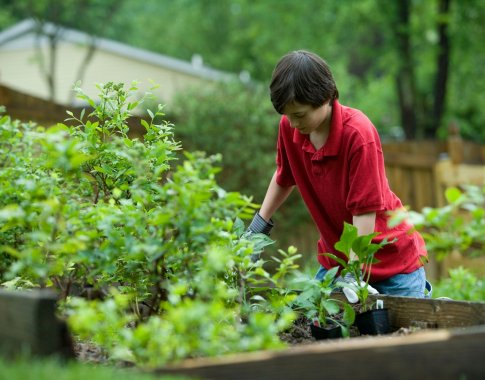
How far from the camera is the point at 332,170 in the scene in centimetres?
378

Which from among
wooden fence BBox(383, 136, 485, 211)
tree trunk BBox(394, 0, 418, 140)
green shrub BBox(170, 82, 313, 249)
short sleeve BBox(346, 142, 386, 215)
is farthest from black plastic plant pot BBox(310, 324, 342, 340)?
tree trunk BBox(394, 0, 418, 140)

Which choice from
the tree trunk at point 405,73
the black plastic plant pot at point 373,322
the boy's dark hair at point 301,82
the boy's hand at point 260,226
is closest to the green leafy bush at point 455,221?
the black plastic plant pot at point 373,322

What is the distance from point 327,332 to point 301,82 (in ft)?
3.50

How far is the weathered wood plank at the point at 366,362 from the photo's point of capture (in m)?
2.14

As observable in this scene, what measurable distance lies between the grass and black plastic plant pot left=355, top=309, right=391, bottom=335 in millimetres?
1370

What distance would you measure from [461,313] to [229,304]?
2.89 ft

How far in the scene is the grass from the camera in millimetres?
2051

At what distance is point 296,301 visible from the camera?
3.35 m

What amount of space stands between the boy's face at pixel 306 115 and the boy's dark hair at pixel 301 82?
2 centimetres

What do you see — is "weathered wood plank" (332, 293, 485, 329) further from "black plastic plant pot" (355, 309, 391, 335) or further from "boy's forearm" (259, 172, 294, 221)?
"boy's forearm" (259, 172, 294, 221)

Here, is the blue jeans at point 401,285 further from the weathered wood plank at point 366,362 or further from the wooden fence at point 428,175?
the wooden fence at point 428,175

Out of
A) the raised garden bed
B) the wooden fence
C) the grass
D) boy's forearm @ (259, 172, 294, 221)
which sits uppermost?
the wooden fence

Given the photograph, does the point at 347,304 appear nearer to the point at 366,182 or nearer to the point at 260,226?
the point at 366,182

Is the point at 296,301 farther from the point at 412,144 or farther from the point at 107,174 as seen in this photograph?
the point at 412,144
